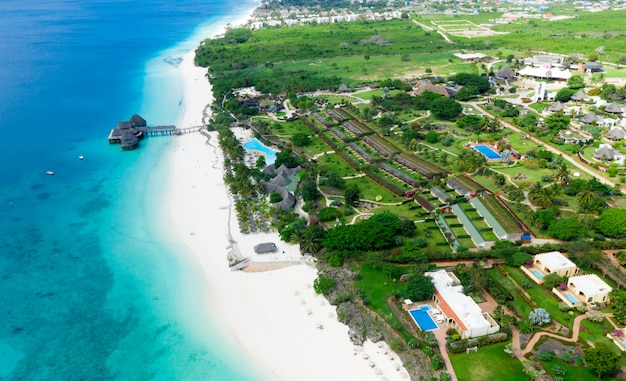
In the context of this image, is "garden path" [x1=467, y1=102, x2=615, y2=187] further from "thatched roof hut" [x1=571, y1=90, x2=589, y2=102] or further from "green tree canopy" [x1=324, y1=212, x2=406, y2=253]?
"green tree canopy" [x1=324, y1=212, x2=406, y2=253]

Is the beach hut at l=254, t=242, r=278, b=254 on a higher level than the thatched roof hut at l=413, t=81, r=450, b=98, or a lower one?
lower

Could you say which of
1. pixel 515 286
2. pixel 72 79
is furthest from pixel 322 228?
pixel 72 79

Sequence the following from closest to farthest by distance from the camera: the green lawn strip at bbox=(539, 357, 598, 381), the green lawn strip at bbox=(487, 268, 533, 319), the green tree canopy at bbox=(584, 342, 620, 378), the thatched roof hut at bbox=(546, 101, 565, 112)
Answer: the green tree canopy at bbox=(584, 342, 620, 378) → the green lawn strip at bbox=(539, 357, 598, 381) → the green lawn strip at bbox=(487, 268, 533, 319) → the thatched roof hut at bbox=(546, 101, 565, 112)

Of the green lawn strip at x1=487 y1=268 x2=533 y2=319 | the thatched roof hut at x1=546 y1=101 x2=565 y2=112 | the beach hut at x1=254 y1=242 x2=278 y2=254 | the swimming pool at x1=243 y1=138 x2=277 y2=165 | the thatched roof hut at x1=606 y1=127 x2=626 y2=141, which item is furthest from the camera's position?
the thatched roof hut at x1=546 y1=101 x2=565 y2=112

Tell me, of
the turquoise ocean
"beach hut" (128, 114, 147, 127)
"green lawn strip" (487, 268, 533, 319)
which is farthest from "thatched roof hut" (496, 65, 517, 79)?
"beach hut" (128, 114, 147, 127)

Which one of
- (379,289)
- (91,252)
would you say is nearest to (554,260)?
(379,289)

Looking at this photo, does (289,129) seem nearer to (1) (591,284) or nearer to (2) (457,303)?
(2) (457,303)
